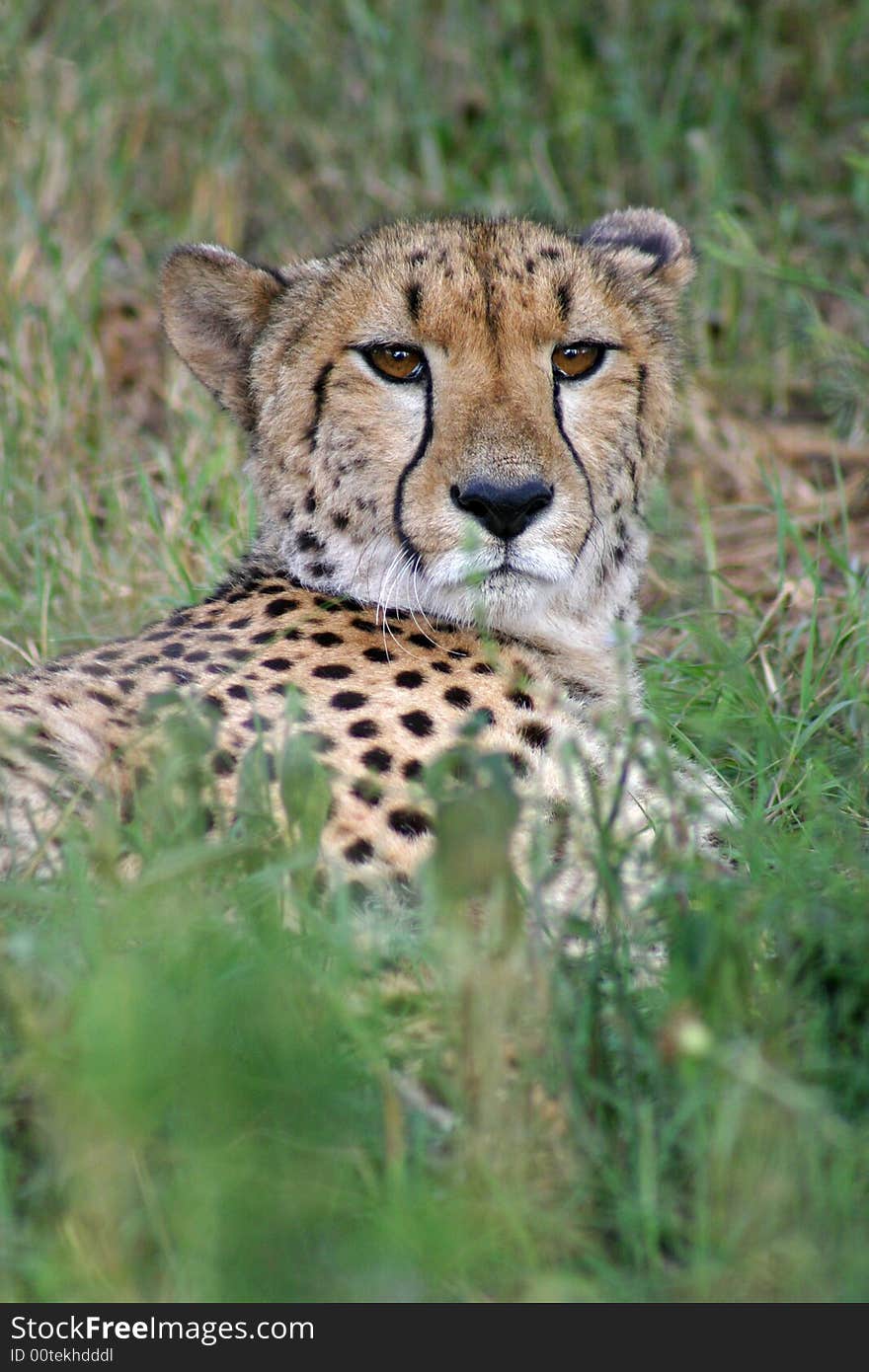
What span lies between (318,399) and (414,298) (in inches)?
10.0

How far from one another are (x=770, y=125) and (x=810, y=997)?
443 centimetres

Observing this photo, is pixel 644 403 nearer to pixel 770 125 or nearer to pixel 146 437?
pixel 146 437

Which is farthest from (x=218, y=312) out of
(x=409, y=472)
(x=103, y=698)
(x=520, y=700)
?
(x=520, y=700)

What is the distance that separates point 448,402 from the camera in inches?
114

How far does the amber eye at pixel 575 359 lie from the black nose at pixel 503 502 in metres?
0.32

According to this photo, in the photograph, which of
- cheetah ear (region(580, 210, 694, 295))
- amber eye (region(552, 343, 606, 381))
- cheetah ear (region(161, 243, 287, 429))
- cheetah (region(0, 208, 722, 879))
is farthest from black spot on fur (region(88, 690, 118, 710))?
cheetah ear (region(580, 210, 694, 295))

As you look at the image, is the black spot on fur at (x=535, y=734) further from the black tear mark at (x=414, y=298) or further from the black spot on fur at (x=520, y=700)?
the black tear mark at (x=414, y=298)

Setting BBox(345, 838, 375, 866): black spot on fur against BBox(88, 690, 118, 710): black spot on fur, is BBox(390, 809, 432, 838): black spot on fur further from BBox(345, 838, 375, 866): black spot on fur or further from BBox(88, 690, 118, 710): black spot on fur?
BBox(88, 690, 118, 710): black spot on fur

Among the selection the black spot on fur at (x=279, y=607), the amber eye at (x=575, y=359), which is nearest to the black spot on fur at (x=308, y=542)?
the black spot on fur at (x=279, y=607)

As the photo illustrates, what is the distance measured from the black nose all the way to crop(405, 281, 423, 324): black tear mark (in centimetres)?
38

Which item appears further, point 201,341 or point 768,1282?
point 201,341

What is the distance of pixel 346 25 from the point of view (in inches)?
236

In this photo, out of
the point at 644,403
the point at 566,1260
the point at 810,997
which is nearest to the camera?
the point at 566,1260
